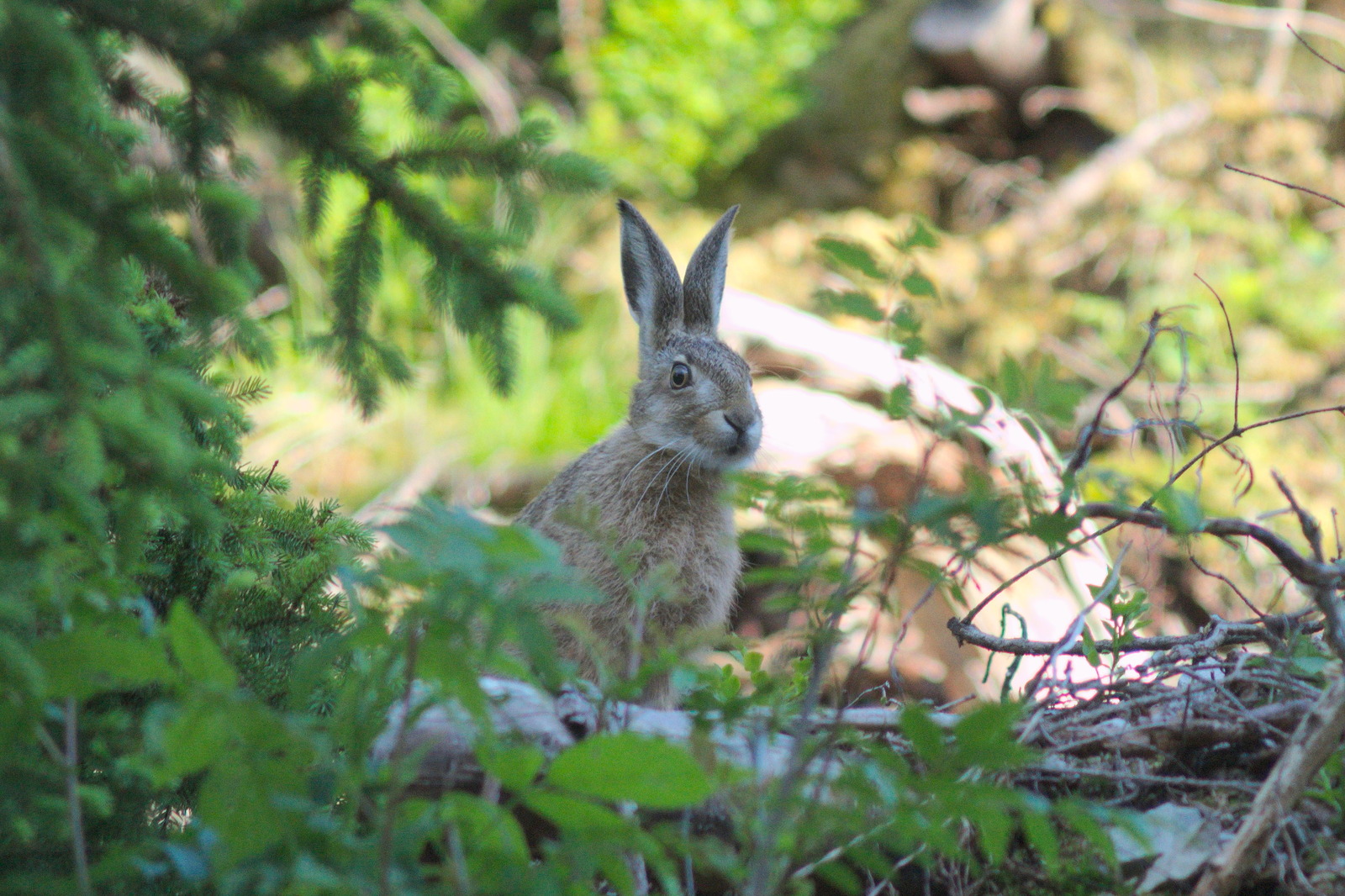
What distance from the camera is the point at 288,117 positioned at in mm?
1883

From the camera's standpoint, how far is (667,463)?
11.5 ft

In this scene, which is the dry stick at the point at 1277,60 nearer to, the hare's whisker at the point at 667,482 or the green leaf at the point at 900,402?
the hare's whisker at the point at 667,482

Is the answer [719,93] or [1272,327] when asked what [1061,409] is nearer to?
[1272,327]

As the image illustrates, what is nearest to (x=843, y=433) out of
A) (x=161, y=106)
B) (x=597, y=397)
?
(x=597, y=397)

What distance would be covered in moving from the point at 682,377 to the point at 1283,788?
2.36m

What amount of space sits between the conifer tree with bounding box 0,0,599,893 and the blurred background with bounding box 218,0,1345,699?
3599 mm

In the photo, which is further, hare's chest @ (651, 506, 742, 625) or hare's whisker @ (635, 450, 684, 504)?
hare's whisker @ (635, 450, 684, 504)

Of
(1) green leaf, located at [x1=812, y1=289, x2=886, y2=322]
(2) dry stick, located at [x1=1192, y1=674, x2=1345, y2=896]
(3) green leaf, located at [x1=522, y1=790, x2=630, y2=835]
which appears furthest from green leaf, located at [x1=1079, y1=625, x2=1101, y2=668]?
(3) green leaf, located at [x1=522, y1=790, x2=630, y2=835]

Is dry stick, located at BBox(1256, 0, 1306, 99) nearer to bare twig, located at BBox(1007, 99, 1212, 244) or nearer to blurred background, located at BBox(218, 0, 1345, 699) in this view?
blurred background, located at BBox(218, 0, 1345, 699)

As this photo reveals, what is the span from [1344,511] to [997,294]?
285 centimetres

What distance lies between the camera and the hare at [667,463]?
10.8 ft

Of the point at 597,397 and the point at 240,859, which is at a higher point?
the point at 597,397

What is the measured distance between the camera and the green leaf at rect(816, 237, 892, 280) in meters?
1.61

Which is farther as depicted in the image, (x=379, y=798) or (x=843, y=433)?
(x=843, y=433)
